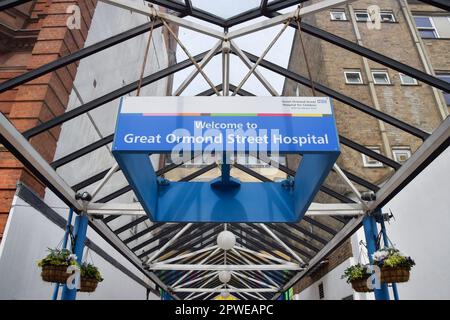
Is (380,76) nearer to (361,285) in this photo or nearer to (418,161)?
(418,161)

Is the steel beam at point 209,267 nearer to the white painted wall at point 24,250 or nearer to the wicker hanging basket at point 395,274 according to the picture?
the white painted wall at point 24,250

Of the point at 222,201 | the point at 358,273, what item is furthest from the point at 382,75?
the point at 222,201

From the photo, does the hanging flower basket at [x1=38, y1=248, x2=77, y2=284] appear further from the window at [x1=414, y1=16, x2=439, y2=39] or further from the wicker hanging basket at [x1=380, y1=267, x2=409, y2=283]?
the window at [x1=414, y1=16, x2=439, y2=39]

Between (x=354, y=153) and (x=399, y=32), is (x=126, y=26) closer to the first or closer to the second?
(x=354, y=153)

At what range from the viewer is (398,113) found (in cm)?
1219

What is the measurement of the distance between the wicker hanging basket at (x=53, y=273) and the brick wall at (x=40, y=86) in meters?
1.30

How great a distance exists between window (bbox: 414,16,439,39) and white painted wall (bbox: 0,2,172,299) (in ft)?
36.5

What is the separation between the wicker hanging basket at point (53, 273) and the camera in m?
4.38

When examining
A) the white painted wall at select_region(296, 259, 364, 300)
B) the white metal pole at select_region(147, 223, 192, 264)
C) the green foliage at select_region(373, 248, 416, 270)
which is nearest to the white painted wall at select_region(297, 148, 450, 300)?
the white painted wall at select_region(296, 259, 364, 300)

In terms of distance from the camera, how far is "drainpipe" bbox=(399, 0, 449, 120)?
12.1m
